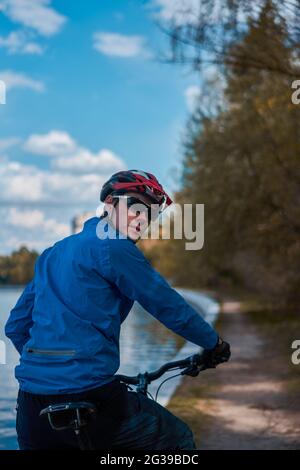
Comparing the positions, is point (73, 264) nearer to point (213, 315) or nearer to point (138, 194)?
point (138, 194)

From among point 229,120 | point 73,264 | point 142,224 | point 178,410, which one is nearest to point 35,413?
point 73,264

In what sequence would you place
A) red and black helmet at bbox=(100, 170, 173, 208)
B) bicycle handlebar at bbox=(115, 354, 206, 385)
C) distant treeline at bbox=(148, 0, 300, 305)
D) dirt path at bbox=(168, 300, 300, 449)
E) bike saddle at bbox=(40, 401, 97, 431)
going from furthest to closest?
distant treeline at bbox=(148, 0, 300, 305), dirt path at bbox=(168, 300, 300, 449), bicycle handlebar at bbox=(115, 354, 206, 385), red and black helmet at bbox=(100, 170, 173, 208), bike saddle at bbox=(40, 401, 97, 431)

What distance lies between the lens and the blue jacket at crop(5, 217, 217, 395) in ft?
11.1

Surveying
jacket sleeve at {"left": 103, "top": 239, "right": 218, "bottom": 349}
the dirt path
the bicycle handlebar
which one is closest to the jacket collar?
jacket sleeve at {"left": 103, "top": 239, "right": 218, "bottom": 349}

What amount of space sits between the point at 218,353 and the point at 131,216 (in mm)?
736

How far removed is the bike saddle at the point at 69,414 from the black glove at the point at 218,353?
0.62 m

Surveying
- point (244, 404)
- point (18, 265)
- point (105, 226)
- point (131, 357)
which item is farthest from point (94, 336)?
point (18, 265)

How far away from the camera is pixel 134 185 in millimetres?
3732

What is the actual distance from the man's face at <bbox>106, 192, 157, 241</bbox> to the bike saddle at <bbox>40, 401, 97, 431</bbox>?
2.62 ft


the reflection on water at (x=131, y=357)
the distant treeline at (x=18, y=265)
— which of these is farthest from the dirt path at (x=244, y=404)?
the distant treeline at (x=18, y=265)

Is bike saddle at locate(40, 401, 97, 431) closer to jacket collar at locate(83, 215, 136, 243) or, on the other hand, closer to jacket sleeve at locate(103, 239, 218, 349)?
jacket sleeve at locate(103, 239, 218, 349)

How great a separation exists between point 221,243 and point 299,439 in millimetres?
17458

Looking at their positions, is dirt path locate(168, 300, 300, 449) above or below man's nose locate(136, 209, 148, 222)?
below

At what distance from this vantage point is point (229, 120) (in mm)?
22781
